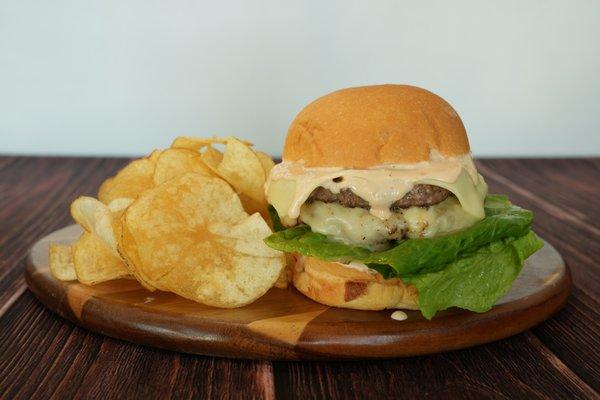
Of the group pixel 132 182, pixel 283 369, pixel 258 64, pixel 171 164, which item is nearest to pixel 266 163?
pixel 171 164

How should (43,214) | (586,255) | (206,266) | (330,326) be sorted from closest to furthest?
1. (330,326)
2. (206,266)
3. (586,255)
4. (43,214)

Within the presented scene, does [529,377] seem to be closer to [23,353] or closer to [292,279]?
[292,279]

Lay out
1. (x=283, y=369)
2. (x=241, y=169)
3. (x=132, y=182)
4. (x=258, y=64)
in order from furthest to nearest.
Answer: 1. (x=258, y=64)
2. (x=132, y=182)
3. (x=241, y=169)
4. (x=283, y=369)

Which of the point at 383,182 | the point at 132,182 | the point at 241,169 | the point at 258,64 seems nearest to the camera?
the point at 383,182

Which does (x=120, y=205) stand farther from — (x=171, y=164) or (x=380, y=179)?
(x=380, y=179)

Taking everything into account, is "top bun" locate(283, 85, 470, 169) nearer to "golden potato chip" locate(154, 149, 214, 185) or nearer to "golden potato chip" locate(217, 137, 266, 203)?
"golden potato chip" locate(217, 137, 266, 203)

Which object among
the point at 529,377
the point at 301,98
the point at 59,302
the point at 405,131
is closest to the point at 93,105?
the point at 301,98
